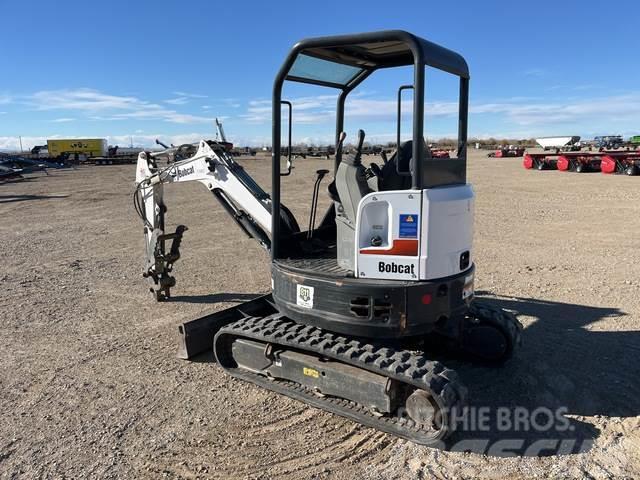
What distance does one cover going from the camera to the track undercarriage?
13.2 feet

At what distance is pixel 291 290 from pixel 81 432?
203 centimetres

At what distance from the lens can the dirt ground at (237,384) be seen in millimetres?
3867

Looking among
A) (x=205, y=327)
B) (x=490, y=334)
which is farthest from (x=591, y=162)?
(x=205, y=327)

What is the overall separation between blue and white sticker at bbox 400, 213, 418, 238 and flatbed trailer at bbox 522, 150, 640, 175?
28.8 m

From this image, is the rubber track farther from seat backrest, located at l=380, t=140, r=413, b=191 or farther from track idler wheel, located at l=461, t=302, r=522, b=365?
seat backrest, located at l=380, t=140, r=413, b=191

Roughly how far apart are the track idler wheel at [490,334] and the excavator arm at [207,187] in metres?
2.42

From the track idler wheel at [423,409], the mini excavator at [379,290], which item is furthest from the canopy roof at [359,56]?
the track idler wheel at [423,409]

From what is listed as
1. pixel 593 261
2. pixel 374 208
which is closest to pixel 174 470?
pixel 374 208

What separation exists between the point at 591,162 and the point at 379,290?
31.9m

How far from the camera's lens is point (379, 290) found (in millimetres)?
4152

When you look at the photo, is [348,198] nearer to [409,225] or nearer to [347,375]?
[409,225]

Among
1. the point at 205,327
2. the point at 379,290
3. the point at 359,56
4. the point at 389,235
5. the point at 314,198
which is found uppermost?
the point at 359,56

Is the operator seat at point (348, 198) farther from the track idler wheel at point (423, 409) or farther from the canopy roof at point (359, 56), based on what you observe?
the track idler wheel at point (423, 409)

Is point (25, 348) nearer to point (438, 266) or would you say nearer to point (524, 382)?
point (438, 266)
